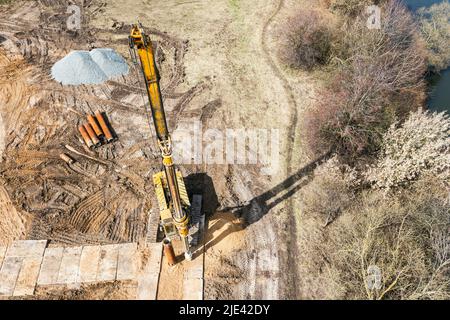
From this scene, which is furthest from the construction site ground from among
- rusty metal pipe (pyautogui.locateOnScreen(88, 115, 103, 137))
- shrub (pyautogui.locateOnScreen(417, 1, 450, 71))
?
shrub (pyautogui.locateOnScreen(417, 1, 450, 71))

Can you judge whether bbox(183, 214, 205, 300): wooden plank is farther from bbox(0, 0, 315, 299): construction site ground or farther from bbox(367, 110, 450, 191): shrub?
bbox(367, 110, 450, 191): shrub

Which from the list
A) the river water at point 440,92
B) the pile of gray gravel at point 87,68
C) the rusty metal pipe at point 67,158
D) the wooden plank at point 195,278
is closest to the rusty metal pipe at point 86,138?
the rusty metal pipe at point 67,158

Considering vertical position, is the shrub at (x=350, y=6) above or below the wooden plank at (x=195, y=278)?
above

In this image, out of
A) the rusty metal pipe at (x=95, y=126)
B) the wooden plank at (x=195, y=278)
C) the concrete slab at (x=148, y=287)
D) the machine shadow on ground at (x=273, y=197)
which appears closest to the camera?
the concrete slab at (x=148, y=287)

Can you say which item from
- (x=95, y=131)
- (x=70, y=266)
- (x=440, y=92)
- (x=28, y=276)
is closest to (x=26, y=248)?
(x=28, y=276)

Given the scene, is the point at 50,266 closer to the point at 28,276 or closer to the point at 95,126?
the point at 28,276

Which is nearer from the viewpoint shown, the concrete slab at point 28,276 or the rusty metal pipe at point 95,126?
the concrete slab at point 28,276

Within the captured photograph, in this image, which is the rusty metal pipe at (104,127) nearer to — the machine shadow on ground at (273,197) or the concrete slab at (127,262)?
the concrete slab at (127,262)
